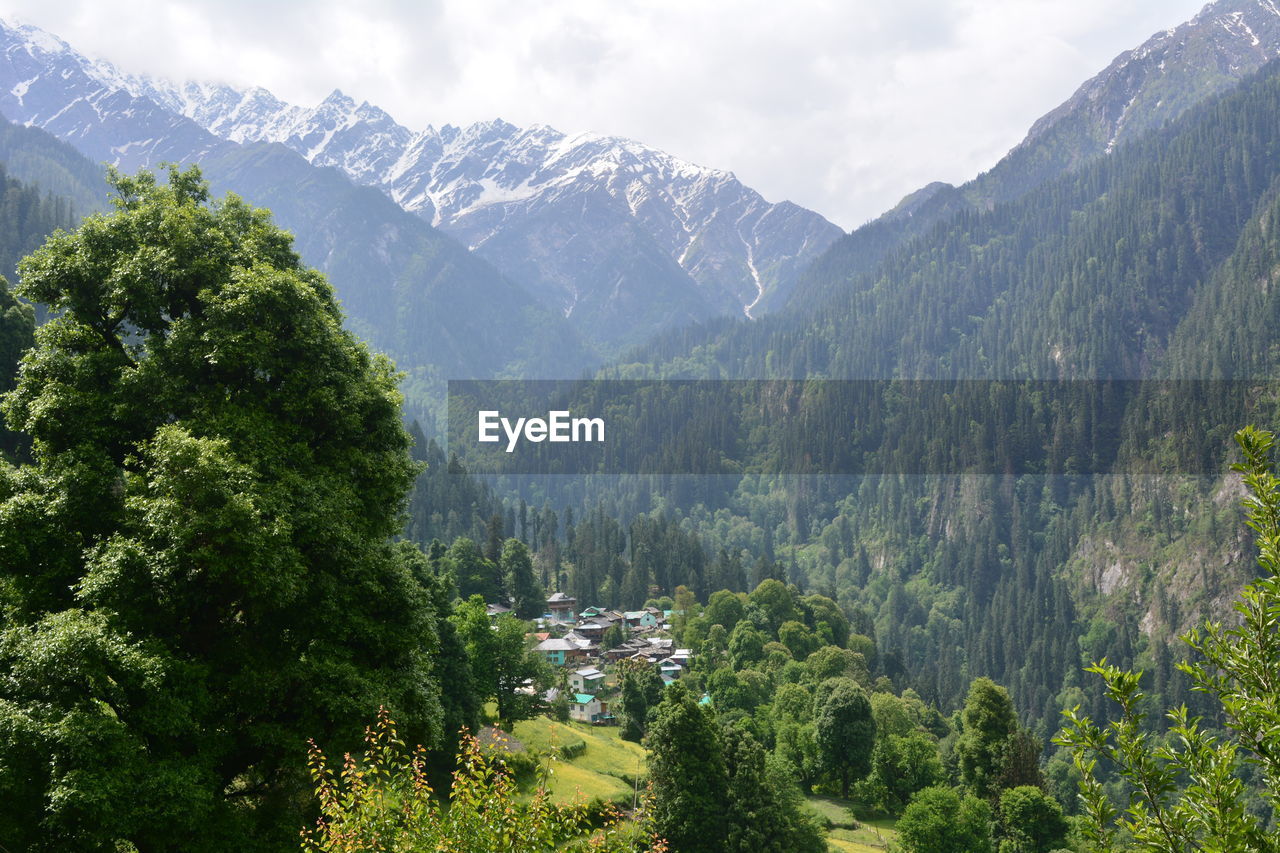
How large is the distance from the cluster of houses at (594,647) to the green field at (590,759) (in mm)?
9278

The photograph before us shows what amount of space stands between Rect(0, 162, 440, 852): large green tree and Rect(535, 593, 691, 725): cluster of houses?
56.2 meters

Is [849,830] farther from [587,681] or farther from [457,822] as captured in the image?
[457,822]

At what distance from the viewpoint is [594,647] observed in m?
113

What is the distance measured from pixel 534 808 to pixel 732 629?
94389 mm

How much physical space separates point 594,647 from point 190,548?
313 feet

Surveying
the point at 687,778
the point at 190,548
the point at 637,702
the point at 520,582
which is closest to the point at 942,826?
the point at 687,778

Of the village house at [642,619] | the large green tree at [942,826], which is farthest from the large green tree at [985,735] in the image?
the village house at [642,619]

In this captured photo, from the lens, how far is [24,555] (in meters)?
20.7

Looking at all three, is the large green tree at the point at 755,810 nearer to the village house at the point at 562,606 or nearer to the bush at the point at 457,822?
the bush at the point at 457,822

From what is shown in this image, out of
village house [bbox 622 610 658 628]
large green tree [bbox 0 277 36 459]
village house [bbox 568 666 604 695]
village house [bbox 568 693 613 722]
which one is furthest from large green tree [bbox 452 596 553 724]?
village house [bbox 622 610 658 628]

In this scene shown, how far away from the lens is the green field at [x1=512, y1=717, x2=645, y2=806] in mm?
49375

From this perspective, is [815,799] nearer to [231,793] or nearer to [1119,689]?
[231,793]

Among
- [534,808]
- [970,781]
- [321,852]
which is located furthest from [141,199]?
[970,781]

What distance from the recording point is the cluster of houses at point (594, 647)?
3649 inches
